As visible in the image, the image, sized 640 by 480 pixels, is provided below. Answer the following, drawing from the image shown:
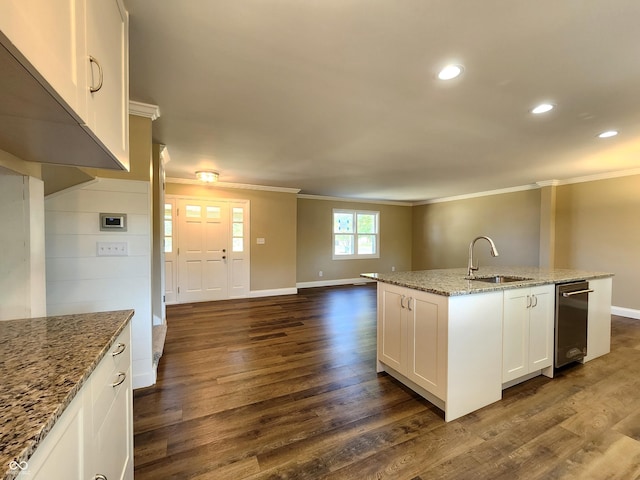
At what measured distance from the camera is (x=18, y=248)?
126cm

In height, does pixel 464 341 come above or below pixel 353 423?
above

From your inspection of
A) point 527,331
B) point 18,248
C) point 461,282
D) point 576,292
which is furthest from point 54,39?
point 576,292

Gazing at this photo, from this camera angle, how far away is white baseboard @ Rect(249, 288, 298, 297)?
5.84 m

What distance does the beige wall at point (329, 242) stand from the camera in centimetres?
696

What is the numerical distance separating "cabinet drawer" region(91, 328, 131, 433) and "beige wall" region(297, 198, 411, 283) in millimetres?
5673

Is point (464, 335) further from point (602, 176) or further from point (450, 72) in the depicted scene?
point (602, 176)

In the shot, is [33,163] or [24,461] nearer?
[24,461]

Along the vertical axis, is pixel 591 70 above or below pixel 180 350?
above

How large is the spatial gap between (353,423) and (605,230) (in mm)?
5372

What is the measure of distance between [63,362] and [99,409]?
206mm

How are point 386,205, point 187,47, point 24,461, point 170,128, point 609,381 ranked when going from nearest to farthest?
1. point 24,461
2. point 187,47
3. point 609,381
4. point 170,128
5. point 386,205

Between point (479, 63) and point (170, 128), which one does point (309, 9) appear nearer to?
point (479, 63)

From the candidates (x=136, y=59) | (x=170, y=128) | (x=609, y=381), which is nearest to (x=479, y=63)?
(x=136, y=59)

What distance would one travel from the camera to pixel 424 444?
5.64 feet
